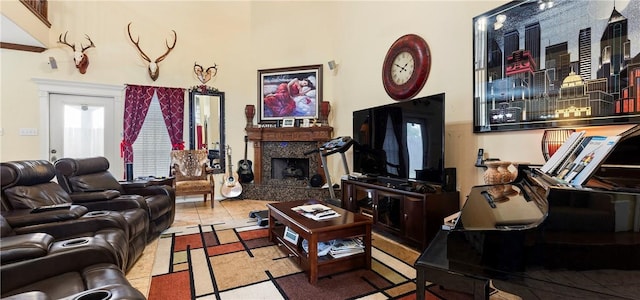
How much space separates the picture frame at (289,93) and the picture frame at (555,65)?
120 inches

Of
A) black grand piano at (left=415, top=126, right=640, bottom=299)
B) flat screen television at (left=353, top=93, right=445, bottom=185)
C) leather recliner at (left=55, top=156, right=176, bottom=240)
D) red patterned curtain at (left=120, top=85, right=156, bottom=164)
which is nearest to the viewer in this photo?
black grand piano at (left=415, top=126, right=640, bottom=299)

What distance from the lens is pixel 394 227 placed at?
125 inches

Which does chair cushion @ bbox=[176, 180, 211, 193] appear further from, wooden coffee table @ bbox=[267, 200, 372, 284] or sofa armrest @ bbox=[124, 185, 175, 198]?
wooden coffee table @ bbox=[267, 200, 372, 284]

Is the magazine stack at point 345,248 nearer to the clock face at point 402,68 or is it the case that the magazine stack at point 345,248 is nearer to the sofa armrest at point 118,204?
the sofa armrest at point 118,204

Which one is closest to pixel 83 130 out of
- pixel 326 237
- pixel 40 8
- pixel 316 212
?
pixel 40 8

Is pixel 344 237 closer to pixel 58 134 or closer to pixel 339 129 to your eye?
pixel 339 129

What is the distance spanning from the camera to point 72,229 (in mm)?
2125

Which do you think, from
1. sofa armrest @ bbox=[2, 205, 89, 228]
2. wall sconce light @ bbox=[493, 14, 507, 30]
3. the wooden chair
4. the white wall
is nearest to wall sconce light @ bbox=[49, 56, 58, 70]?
the white wall

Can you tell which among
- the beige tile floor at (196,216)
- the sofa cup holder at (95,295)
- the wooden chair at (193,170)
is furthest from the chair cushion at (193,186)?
the sofa cup holder at (95,295)

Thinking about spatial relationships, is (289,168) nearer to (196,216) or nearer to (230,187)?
(230,187)

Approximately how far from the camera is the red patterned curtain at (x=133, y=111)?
16.3 feet

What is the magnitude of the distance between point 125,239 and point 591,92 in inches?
144

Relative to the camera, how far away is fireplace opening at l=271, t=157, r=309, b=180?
5.74 meters

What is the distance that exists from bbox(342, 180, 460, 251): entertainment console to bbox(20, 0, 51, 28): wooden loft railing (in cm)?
520
